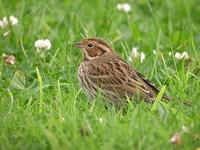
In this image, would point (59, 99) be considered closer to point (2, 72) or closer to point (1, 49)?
point (2, 72)

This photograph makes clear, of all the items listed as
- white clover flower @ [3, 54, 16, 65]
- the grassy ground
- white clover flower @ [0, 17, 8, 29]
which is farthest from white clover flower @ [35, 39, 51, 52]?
white clover flower @ [0, 17, 8, 29]

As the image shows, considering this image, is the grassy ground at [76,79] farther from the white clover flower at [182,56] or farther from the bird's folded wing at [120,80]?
the bird's folded wing at [120,80]

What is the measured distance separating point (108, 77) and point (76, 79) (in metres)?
0.49

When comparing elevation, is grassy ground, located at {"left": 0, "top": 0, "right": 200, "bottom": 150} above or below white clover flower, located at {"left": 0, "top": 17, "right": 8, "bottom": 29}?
below

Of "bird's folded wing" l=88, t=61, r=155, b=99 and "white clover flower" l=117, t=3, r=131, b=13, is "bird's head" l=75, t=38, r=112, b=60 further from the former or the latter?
"white clover flower" l=117, t=3, r=131, b=13

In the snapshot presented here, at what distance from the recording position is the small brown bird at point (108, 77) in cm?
712

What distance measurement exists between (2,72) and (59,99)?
3.80 feet

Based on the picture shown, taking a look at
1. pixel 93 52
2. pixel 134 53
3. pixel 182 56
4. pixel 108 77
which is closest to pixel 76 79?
pixel 93 52

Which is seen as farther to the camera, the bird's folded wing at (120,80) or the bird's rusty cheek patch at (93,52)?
the bird's rusty cheek patch at (93,52)

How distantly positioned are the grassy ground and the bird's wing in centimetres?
21

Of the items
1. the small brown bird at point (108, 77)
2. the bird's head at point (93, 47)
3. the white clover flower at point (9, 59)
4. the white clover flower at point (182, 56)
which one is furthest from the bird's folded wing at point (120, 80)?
the white clover flower at point (9, 59)

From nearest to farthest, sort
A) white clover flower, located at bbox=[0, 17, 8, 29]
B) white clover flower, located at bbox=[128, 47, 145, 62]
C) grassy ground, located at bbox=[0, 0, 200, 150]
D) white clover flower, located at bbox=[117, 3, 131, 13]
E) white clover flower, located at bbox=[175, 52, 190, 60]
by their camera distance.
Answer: grassy ground, located at bbox=[0, 0, 200, 150], white clover flower, located at bbox=[175, 52, 190, 60], white clover flower, located at bbox=[128, 47, 145, 62], white clover flower, located at bbox=[0, 17, 8, 29], white clover flower, located at bbox=[117, 3, 131, 13]

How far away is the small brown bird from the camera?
7117 mm

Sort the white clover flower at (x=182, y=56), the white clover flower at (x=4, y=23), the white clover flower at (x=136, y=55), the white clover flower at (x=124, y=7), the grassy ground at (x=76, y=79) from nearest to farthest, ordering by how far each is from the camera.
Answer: the grassy ground at (x=76, y=79)
the white clover flower at (x=182, y=56)
the white clover flower at (x=136, y=55)
the white clover flower at (x=4, y=23)
the white clover flower at (x=124, y=7)
